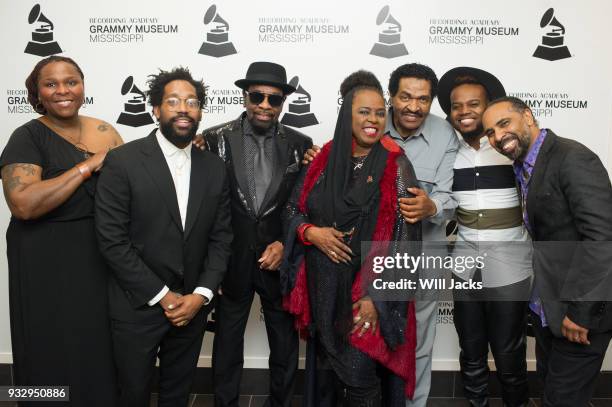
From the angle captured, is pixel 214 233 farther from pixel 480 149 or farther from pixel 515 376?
pixel 515 376

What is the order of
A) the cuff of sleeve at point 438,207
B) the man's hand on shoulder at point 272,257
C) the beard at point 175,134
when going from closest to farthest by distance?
the beard at point 175,134
the cuff of sleeve at point 438,207
the man's hand on shoulder at point 272,257

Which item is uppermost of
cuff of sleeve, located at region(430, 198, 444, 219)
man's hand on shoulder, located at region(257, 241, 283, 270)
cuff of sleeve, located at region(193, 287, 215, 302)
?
cuff of sleeve, located at region(430, 198, 444, 219)

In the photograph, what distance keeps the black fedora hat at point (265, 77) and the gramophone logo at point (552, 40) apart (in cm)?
171

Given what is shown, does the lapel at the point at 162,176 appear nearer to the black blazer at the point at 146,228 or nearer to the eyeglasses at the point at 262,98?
the black blazer at the point at 146,228

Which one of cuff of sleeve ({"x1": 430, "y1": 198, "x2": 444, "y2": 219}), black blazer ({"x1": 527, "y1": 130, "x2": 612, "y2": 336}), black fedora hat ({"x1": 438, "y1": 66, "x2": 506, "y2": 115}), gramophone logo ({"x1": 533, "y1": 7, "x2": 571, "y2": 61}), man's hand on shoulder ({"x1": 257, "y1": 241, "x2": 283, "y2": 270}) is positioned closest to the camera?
black blazer ({"x1": 527, "y1": 130, "x2": 612, "y2": 336})

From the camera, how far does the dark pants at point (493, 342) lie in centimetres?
238

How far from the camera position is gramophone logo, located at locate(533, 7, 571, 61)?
3.09 m

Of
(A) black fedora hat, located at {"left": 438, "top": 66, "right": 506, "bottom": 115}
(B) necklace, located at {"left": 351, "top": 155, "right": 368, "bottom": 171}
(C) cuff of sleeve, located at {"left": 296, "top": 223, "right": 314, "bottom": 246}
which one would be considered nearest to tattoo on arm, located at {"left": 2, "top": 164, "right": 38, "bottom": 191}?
(C) cuff of sleeve, located at {"left": 296, "top": 223, "right": 314, "bottom": 246}

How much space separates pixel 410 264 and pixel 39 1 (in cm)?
286

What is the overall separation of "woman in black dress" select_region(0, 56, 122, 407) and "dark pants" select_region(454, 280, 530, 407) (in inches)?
69.9

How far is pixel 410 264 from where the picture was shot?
2043 mm

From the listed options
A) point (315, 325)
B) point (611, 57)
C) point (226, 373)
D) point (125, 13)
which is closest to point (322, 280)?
point (315, 325)
